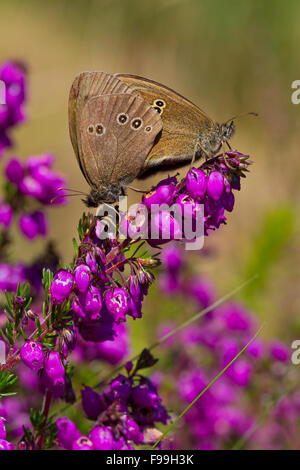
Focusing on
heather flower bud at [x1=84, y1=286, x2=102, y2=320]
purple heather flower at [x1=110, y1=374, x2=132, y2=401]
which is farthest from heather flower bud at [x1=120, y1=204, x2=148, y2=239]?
purple heather flower at [x1=110, y1=374, x2=132, y2=401]

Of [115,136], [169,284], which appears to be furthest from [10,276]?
[169,284]

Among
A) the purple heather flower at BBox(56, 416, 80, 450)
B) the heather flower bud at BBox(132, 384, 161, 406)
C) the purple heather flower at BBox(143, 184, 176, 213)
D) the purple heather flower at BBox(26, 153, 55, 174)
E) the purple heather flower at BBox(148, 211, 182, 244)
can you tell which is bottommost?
the purple heather flower at BBox(56, 416, 80, 450)

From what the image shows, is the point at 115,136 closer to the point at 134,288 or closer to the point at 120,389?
the point at 134,288

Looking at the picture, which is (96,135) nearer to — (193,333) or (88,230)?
(88,230)

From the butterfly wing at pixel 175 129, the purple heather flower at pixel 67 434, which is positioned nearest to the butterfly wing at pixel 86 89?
the butterfly wing at pixel 175 129

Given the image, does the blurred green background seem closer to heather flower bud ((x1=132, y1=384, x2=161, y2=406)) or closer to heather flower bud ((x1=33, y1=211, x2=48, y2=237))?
heather flower bud ((x1=33, y1=211, x2=48, y2=237))

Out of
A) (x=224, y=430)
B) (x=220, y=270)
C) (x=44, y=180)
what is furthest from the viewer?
(x=220, y=270)

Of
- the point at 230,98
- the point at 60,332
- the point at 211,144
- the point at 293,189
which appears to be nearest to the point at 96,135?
the point at 211,144
